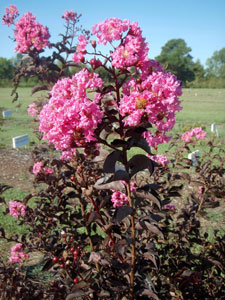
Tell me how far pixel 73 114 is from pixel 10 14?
76.6 inches

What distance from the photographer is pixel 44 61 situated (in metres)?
2.21

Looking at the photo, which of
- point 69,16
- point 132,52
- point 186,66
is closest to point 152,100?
point 132,52

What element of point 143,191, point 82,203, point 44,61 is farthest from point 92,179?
point 44,61

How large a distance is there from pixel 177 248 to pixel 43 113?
125 centimetres

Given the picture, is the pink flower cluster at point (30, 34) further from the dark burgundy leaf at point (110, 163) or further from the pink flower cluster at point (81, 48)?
the dark burgundy leaf at point (110, 163)

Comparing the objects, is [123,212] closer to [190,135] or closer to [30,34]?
[190,135]

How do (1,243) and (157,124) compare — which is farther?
(1,243)

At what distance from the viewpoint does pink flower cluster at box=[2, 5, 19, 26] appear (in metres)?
2.37

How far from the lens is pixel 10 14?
2.39m

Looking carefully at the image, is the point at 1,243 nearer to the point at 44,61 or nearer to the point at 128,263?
the point at 44,61

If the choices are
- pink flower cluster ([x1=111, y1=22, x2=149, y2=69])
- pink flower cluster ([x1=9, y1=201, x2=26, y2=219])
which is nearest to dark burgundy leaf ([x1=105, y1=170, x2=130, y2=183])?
pink flower cluster ([x1=111, y1=22, x2=149, y2=69])

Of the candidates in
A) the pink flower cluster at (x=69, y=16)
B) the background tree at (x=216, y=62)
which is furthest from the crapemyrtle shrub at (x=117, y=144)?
the background tree at (x=216, y=62)

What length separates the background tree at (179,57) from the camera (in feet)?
195

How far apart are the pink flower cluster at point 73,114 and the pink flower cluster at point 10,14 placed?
5.70 feet
